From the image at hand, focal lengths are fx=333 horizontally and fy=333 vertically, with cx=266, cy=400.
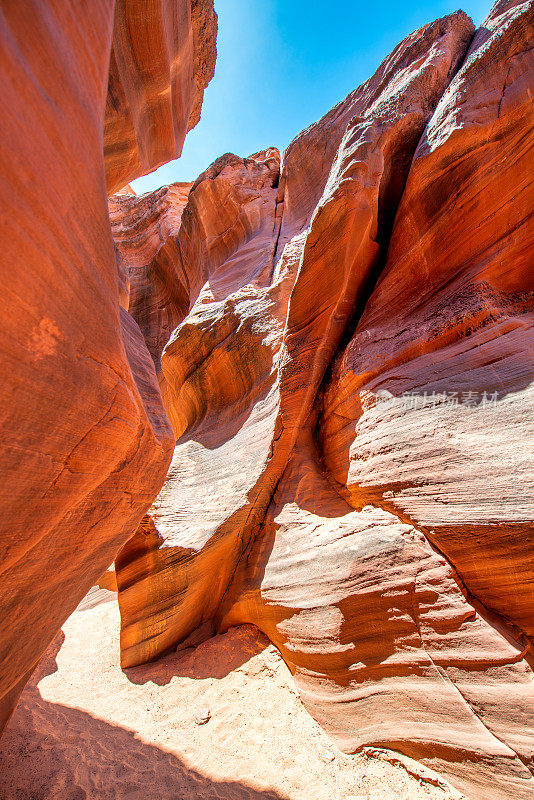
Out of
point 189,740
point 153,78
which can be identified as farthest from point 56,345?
point 153,78

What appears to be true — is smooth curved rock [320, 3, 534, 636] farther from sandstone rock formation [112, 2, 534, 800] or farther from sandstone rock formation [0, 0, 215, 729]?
sandstone rock formation [0, 0, 215, 729]

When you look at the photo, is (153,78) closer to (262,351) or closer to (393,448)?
(262,351)

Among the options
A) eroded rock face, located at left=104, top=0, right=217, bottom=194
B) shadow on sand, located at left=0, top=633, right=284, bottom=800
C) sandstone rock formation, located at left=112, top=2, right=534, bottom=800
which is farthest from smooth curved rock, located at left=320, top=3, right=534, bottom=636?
eroded rock face, located at left=104, top=0, right=217, bottom=194

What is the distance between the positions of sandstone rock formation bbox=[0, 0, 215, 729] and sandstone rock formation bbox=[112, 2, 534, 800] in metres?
2.05

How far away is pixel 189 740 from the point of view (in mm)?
3094

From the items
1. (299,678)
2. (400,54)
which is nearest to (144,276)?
(400,54)

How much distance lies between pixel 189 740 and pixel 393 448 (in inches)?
134

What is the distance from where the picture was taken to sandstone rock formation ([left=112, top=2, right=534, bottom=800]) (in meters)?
2.55

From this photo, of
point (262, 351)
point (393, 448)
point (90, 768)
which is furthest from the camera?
point (262, 351)

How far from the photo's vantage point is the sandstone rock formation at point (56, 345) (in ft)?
4.53

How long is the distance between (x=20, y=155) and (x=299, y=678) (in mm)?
4574

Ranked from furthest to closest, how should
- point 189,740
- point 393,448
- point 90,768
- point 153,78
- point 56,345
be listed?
point 153,78 < point 393,448 < point 189,740 < point 90,768 < point 56,345

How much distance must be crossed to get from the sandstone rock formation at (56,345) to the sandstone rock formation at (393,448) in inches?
80.8

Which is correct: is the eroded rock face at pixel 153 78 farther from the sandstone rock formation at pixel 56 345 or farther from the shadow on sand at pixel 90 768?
the shadow on sand at pixel 90 768
